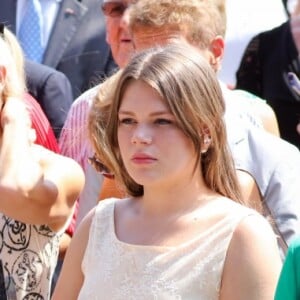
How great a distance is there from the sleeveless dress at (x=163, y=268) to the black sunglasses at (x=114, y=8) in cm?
180

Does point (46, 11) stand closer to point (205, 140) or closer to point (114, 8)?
point (114, 8)

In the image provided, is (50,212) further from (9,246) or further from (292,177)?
(292,177)

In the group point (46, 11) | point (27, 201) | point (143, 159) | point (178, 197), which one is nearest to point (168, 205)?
point (178, 197)

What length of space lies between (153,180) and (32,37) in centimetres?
273

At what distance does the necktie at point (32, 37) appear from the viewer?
5973 mm

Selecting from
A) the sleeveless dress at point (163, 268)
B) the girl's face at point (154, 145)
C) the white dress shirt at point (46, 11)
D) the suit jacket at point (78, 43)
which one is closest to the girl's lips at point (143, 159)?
the girl's face at point (154, 145)

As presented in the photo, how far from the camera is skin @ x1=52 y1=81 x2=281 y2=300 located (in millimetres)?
3260

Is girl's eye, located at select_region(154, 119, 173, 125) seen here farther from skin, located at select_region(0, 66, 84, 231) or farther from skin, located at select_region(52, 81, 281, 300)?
skin, located at select_region(0, 66, 84, 231)

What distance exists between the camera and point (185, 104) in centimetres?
338

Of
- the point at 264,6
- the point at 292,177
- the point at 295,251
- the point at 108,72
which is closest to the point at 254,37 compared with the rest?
the point at 264,6

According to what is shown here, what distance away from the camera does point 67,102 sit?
212 inches

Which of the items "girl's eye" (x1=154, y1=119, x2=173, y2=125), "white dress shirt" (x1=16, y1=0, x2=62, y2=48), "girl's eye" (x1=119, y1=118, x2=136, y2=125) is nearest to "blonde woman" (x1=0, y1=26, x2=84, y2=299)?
"girl's eye" (x1=119, y1=118, x2=136, y2=125)

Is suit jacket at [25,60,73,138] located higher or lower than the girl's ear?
lower

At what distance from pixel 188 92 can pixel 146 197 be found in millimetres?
328
